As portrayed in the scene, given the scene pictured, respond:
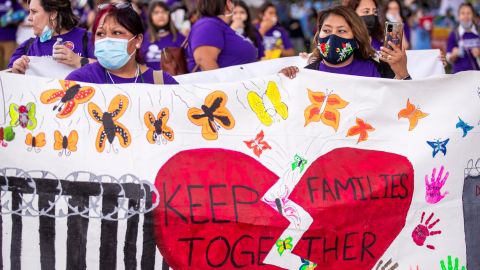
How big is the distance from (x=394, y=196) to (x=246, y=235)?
2.83 ft

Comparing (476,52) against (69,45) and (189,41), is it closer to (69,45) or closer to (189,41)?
(189,41)

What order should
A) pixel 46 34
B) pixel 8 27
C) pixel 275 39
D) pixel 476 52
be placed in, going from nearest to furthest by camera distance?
pixel 46 34, pixel 476 52, pixel 275 39, pixel 8 27

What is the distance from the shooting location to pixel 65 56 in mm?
6137

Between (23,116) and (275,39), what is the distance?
9.17 metres

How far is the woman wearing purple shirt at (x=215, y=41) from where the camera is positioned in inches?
299

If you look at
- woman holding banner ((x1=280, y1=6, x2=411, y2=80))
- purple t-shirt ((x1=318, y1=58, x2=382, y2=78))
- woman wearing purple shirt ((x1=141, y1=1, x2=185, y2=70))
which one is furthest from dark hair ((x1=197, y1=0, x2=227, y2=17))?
woman wearing purple shirt ((x1=141, y1=1, x2=185, y2=70))

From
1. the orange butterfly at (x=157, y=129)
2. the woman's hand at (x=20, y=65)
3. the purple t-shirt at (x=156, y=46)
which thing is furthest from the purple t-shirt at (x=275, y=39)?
the orange butterfly at (x=157, y=129)

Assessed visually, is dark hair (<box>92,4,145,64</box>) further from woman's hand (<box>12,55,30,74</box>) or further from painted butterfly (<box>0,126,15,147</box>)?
painted butterfly (<box>0,126,15,147</box>)

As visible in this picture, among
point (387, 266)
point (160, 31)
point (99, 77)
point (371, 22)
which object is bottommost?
point (387, 266)

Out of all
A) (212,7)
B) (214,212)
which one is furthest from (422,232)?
(212,7)

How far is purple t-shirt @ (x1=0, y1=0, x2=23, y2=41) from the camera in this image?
14344 millimetres

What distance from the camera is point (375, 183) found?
5547 millimetres

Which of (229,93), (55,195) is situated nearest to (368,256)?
(229,93)

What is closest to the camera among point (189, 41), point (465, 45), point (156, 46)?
point (189, 41)
